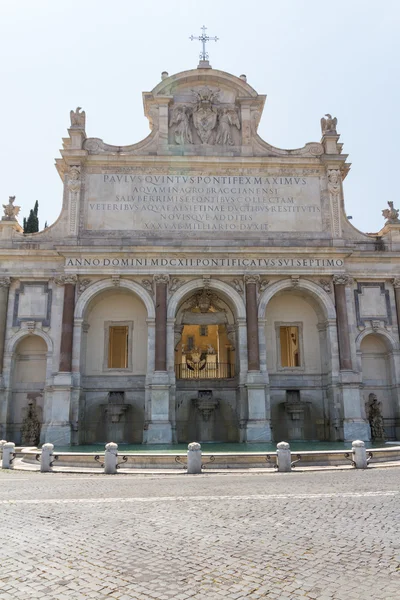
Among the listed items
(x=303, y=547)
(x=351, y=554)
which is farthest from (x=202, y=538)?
(x=351, y=554)

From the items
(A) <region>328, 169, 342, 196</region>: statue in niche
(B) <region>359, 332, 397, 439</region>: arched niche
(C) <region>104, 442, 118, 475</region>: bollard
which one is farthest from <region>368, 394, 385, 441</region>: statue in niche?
(C) <region>104, 442, 118, 475</region>: bollard

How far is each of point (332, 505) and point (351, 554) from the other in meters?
3.47

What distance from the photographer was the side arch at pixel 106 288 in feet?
93.5

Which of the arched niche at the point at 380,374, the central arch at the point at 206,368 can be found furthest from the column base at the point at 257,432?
the arched niche at the point at 380,374

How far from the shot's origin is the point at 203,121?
32125mm

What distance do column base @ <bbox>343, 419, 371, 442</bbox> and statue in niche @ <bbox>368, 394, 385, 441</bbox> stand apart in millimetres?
1748

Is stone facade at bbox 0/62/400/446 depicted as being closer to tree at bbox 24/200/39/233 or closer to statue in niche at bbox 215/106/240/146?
statue in niche at bbox 215/106/240/146

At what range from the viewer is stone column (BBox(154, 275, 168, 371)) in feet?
90.2

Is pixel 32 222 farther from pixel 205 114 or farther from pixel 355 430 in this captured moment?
pixel 355 430

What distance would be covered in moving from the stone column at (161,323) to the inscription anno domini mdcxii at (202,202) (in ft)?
12.1

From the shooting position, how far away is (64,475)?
53.1 ft

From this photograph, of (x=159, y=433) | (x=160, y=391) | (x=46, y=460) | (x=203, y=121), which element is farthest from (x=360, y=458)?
(x=203, y=121)

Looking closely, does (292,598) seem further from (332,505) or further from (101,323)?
(101,323)

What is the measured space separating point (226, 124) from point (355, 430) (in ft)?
64.1
